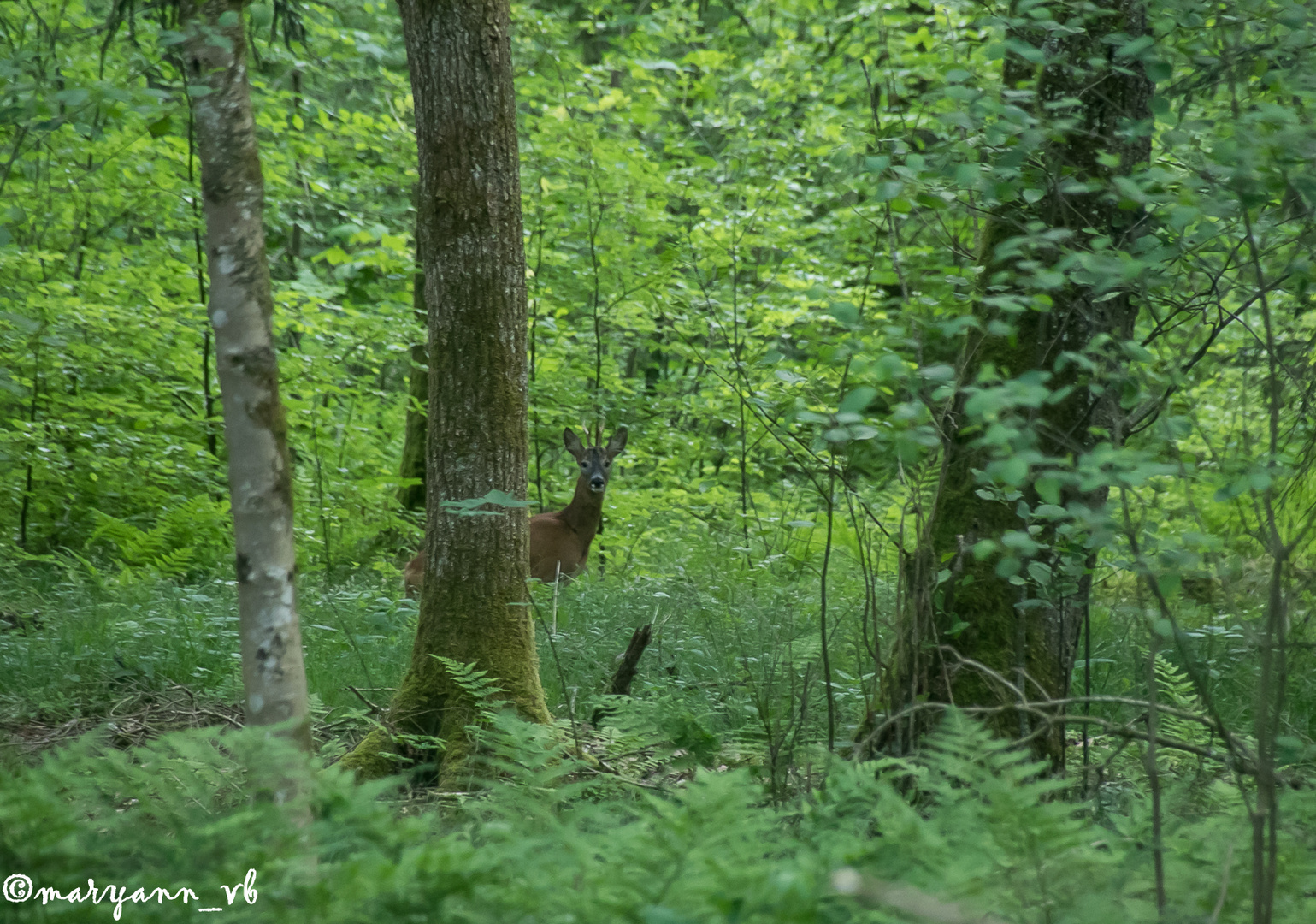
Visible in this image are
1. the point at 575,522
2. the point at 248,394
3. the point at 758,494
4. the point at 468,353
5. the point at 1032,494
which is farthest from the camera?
the point at 758,494

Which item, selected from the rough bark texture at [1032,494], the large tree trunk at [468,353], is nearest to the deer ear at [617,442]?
the large tree trunk at [468,353]

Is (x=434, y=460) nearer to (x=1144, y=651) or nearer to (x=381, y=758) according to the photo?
(x=381, y=758)

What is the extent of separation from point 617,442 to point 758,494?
5.50 feet

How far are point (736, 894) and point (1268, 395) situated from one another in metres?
2.56

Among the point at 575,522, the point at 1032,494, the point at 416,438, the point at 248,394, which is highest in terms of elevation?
the point at 248,394

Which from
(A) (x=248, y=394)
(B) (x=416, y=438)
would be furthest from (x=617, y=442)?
(A) (x=248, y=394)

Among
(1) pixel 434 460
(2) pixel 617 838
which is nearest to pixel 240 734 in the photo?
(2) pixel 617 838

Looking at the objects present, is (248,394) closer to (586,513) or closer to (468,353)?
(468,353)

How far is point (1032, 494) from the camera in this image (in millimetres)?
3627

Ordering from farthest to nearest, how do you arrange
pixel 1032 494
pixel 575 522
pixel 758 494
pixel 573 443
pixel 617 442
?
pixel 758 494
pixel 617 442
pixel 573 443
pixel 575 522
pixel 1032 494

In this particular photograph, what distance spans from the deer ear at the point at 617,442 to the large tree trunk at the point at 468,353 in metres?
6.24

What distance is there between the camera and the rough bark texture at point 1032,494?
351 cm

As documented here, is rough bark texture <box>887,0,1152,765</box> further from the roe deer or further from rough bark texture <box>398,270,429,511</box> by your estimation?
rough bark texture <box>398,270,429,511</box>

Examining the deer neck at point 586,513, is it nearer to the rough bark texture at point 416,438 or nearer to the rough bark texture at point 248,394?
the rough bark texture at point 416,438
